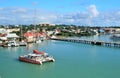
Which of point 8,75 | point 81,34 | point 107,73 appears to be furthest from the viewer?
point 81,34

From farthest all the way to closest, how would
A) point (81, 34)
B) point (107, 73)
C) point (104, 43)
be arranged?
point (81, 34)
point (104, 43)
point (107, 73)

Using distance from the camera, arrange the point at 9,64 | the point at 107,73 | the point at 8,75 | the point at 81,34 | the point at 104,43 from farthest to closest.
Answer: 1. the point at 81,34
2. the point at 104,43
3. the point at 9,64
4. the point at 107,73
5. the point at 8,75

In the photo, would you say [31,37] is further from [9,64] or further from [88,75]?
[88,75]

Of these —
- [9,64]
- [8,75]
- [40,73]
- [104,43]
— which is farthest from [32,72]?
[104,43]

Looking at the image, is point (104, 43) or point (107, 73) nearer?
point (107, 73)

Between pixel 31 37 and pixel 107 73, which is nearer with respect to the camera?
pixel 107 73

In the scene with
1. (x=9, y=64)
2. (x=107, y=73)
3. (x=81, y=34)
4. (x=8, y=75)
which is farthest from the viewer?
(x=81, y=34)

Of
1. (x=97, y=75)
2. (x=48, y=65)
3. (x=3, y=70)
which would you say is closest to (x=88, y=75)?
(x=97, y=75)

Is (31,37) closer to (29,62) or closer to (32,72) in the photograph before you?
(29,62)
